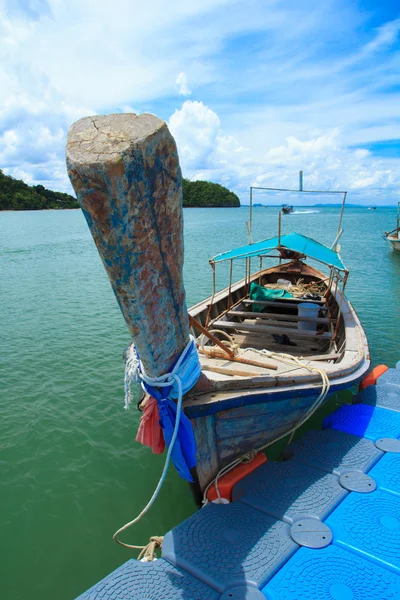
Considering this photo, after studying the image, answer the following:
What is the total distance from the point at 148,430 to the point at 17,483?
2.76 metres

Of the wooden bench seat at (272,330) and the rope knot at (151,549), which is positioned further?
the wooden bench seat at (272,330)

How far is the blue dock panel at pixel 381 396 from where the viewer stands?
5.60 meters

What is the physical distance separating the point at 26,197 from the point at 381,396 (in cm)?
10982

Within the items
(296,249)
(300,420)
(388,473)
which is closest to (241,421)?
(300,420)

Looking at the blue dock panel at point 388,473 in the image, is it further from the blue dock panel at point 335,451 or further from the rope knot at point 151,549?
the rope knot at point 151,549

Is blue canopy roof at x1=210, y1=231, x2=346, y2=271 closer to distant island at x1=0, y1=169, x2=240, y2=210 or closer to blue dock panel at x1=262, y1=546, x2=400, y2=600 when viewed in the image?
blue dock panel at x1=262, y1=546, x2=400, y2=600

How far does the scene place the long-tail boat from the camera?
236 cm

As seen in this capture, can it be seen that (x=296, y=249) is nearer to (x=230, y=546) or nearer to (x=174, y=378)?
(x=174, y=378)

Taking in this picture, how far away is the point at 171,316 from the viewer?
313 centimetres

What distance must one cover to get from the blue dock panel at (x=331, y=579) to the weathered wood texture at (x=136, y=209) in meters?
1.89

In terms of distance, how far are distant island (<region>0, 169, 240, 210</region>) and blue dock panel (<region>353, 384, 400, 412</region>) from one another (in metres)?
88.1

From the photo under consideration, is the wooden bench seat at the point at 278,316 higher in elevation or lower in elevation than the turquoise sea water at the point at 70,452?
higher

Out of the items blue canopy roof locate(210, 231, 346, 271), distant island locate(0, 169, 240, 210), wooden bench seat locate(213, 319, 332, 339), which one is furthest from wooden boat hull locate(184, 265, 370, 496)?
distant island locate(0, 169, 240, 210)

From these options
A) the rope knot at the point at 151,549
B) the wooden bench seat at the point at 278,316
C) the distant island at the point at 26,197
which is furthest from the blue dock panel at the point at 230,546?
the distant island at the point at 26,197
